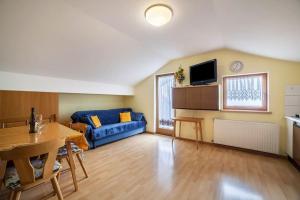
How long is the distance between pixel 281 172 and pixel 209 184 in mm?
1381

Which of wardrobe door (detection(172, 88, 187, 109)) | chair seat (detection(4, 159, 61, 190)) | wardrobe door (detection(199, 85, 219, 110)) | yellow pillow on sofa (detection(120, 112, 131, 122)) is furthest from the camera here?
yellow pillow on sofa (detection(120, 112, 131, 122))

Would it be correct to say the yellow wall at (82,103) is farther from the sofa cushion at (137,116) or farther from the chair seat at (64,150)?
the chair seat at (64,150)

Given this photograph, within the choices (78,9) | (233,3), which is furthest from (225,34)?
(78,9)

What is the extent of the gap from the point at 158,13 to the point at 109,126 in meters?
3.06

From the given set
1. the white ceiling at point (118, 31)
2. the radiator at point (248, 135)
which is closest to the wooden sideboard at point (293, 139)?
the radiator at point (248, 135)

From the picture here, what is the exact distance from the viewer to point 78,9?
2.21 m

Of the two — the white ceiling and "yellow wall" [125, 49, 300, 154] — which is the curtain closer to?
"yellow wall" [125, 49, 300, 154]

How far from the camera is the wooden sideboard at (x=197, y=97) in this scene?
137 inches

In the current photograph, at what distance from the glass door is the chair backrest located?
3.75m

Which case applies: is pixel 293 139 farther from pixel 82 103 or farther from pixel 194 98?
pixel 82 103

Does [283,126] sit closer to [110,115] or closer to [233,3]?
[233,3]

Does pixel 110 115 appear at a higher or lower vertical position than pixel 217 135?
higher

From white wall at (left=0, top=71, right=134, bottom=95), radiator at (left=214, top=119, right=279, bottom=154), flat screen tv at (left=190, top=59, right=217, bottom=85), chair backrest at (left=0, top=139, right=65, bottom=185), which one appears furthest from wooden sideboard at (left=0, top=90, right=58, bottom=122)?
radiator at (left=214, top=119, right=279, bottom=154)

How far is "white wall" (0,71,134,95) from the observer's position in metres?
2.78
